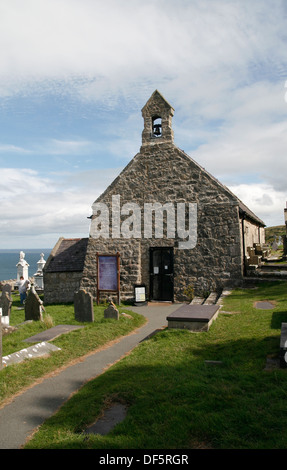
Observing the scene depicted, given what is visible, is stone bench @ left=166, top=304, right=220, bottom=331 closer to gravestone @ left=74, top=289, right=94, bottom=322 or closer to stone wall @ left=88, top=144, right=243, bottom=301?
gravestone @ left=74, top=289, right=94, bottom=322

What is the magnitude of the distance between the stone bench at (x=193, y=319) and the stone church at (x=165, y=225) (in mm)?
5954

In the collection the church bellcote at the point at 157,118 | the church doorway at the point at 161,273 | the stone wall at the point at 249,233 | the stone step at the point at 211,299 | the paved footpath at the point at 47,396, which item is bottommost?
the paved footpath at the point at 47,396

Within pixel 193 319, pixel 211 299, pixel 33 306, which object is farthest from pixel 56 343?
pixel 211 299

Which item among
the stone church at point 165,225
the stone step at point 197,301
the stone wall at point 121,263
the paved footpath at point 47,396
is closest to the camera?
the paved footpath at point 47,396

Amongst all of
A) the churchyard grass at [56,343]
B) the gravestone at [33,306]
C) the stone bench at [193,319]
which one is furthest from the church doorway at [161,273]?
the gravestone at [33,306]

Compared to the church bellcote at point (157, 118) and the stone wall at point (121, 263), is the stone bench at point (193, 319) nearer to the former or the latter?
the stone wall at point (121, 263)

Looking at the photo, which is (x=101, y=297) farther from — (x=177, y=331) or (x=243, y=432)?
(x=243, y=432)

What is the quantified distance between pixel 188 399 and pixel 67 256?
55.0ft

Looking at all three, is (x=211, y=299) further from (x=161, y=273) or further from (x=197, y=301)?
(x=161, y=273)

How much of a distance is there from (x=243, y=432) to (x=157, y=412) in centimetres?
136

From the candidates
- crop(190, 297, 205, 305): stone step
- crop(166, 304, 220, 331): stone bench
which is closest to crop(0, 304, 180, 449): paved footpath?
crop(166, 304, 220, 331): stone bench

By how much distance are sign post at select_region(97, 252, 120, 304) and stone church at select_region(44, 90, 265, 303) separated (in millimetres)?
236

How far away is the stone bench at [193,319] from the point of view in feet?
33.5
